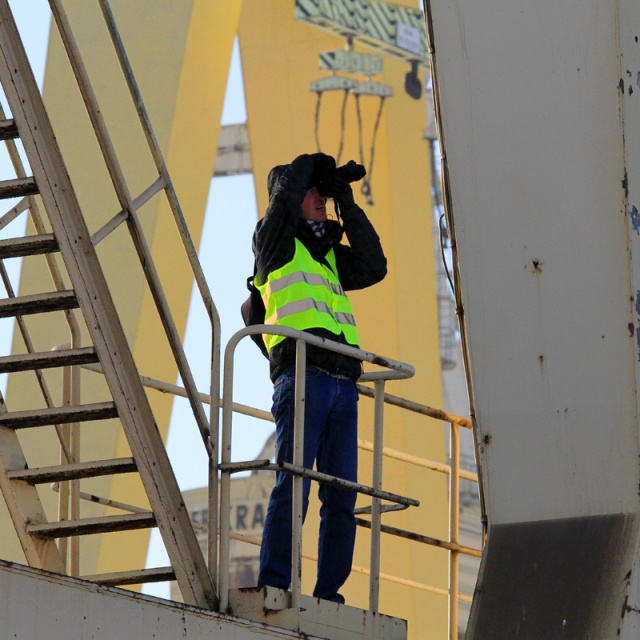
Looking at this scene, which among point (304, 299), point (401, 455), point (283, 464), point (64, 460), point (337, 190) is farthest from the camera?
point (401, 455)

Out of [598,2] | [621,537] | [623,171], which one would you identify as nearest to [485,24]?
[598,2]

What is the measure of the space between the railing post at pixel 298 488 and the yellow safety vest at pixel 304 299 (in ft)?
1.49

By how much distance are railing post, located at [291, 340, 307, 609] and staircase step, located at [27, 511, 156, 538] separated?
44cm

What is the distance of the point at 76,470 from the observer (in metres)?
4.36

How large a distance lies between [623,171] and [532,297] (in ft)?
1.53

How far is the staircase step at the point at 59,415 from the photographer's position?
4.34 meters

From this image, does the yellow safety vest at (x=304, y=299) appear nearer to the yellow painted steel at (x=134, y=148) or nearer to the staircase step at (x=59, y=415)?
the staircase step at (x=59, y=415)

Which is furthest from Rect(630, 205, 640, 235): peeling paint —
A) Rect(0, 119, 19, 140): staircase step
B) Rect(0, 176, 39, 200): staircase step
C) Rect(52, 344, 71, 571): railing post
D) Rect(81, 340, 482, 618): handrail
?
Rect(52, 344, 71, 571): railing post

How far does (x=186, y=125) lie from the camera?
970cm

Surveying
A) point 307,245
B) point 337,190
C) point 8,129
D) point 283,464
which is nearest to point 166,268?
point 337,190

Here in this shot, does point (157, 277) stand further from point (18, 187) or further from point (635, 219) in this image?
point (635, 219)

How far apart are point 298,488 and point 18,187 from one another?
1.32 metres

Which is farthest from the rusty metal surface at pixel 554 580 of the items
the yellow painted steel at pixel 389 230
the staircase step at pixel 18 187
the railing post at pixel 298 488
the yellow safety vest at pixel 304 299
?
the yellow painted steel at pixel 389 230

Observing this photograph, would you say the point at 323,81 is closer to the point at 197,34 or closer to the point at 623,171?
the point at 197,34
